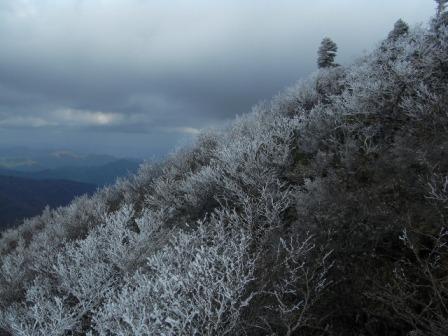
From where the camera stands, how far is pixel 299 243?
6750mm

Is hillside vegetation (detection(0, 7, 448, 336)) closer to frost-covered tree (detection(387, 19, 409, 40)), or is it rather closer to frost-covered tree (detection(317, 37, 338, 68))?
frost-covered tree (detection(387, 19, 409, 40))

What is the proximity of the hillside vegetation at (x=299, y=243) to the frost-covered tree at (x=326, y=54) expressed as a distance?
14095mm

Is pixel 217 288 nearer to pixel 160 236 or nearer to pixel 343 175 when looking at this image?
pixel 343 175

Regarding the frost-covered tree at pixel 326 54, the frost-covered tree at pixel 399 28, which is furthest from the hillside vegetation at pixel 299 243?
the frost-covered tree at pixel 326 54

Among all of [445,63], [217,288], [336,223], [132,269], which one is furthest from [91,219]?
[445,63]

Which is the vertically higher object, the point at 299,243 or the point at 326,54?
the point at 326,54

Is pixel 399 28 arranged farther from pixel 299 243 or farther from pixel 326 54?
pixel 299 243

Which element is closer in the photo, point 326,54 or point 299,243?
point 299,243

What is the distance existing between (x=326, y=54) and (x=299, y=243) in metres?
26.9

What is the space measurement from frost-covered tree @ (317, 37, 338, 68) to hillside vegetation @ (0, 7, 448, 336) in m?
14.1

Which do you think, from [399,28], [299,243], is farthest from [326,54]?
[299,243]

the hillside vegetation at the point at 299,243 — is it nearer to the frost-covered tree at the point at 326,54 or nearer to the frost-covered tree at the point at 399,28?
the frost-covered tree at the point at 399,28

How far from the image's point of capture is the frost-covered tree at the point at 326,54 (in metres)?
30.5

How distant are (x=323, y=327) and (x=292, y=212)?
369 cm
